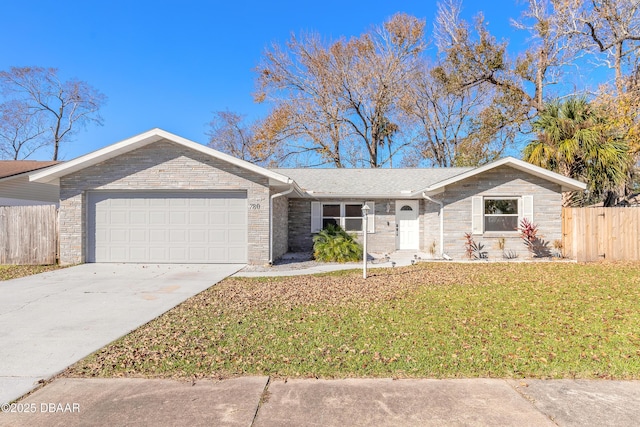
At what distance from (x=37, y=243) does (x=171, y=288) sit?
22.3 ft

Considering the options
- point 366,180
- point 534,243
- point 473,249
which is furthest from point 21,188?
point 534,243

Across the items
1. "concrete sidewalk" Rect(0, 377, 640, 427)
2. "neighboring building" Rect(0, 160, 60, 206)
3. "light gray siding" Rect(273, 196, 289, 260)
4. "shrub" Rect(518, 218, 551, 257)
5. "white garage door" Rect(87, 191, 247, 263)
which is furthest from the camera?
"neighboring building" Rect(0, 160, 60, 206)

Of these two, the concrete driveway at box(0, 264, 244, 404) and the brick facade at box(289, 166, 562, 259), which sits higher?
the brick facade at box(289, 166, 562, 259)

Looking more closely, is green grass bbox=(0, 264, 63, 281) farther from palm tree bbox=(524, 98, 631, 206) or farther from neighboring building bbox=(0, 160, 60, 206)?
palm tree bbox=(524, 98, 631, 206)

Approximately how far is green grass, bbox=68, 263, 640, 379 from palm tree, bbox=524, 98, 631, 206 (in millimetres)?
7697

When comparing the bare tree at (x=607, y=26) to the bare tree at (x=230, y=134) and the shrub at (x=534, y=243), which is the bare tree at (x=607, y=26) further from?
the bare tree at (x=230, y=134)

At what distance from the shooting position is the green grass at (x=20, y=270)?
9477 millimetres

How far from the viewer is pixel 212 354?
4.00 meters

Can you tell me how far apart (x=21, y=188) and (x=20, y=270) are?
7575 mm

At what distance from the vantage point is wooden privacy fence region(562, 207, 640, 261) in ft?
38.8

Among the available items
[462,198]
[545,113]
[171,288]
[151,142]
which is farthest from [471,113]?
[171,288]

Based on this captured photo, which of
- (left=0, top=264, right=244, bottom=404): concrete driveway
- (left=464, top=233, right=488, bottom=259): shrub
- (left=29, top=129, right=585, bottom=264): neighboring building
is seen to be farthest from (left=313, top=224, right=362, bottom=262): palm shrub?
(left=464, top=233, right=488, bottom=259): shrub

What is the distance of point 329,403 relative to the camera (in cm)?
299

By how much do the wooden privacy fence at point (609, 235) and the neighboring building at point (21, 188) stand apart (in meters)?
21.3
